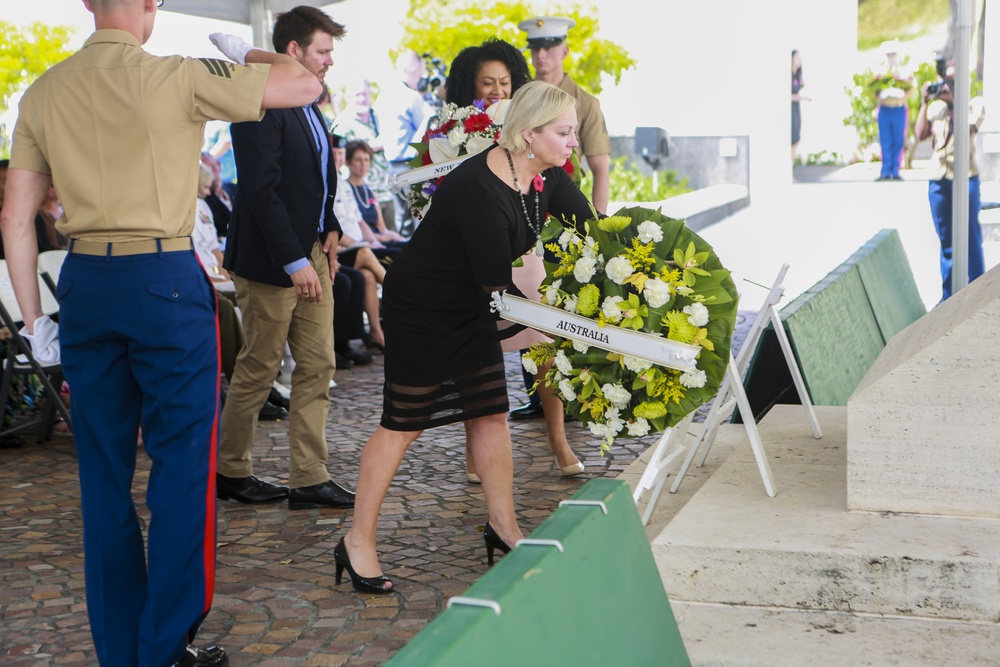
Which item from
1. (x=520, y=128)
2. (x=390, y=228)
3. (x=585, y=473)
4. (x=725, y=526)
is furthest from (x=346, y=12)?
(x=725, y=526)

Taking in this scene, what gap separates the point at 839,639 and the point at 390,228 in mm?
10131

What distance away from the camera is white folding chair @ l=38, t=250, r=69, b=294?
695 centimetres

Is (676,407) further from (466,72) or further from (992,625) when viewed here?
(466,72)

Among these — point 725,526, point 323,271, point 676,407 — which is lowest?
point 725,526

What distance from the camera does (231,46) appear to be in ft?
13.0

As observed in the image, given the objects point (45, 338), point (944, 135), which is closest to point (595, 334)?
point (45, 338)

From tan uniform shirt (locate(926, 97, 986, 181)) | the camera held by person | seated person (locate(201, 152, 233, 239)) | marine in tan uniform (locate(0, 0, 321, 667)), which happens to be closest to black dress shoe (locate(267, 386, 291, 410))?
seated person (locate(201, 152, 233, 239))

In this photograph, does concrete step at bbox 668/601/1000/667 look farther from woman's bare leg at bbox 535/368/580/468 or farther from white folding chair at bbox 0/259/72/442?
white folding chair at bbox 0/259/72/442

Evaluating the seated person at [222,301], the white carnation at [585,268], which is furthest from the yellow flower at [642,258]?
the seated person at [222,301]

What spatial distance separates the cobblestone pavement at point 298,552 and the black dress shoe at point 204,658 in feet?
0.29

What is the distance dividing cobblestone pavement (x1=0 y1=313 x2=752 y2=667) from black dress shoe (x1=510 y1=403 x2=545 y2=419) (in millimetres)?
103

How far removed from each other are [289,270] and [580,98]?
2.86 m

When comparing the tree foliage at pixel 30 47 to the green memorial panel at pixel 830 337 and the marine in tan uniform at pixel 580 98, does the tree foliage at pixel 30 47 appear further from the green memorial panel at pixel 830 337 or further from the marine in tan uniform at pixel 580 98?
the green memorial panel at pixel 830 337

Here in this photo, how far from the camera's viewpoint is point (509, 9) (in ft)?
44.5
